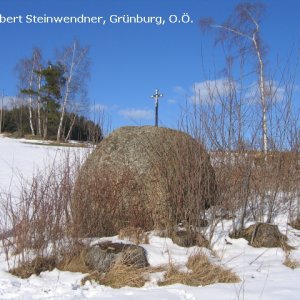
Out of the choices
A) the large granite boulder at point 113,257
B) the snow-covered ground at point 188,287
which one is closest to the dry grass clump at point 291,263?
the snow-covered ground at point 188,287

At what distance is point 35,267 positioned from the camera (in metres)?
4.17

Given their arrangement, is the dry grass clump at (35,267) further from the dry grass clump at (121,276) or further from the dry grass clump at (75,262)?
the dry grass clump at (121,276)

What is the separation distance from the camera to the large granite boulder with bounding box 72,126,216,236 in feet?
16.1

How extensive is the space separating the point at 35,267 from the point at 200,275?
161 cm

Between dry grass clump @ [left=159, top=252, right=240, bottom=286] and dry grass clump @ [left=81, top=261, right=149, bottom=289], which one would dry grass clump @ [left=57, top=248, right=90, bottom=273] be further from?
dry grass clump @ [left=159, top=252, right=240, bottom=286]

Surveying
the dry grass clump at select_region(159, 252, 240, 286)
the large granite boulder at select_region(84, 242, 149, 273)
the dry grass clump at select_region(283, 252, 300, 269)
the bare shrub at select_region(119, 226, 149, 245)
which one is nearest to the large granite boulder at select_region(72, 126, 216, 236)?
the bare shrub at select_region(119, 226, 149, 245)

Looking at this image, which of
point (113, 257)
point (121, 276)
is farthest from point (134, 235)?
point (121, 276)

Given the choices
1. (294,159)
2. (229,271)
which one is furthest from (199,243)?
(294,159)

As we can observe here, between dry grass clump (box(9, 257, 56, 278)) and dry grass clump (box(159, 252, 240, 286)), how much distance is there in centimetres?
119

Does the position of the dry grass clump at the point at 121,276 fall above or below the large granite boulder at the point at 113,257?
below

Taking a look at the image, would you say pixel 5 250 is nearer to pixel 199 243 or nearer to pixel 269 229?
pixel 199 243

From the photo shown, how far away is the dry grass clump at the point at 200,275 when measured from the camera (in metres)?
3.86

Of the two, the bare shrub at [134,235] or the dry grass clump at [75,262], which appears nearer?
the dry grass clump at [75,262]

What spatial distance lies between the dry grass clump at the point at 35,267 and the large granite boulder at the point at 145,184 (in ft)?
1.98
